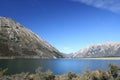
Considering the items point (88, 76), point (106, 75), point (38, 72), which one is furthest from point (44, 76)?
point (106, 75)

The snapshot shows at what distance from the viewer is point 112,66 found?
81625 mm

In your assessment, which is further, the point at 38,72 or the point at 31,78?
the point at 31,78

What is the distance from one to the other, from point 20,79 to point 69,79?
16.0 meters

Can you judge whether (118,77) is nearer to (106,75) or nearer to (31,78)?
(106,75)

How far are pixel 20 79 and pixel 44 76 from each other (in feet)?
29.6

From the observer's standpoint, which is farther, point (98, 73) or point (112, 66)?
point (112, 66)

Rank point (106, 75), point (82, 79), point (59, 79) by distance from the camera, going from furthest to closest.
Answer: point (59, 79) < point (106, 75) < point (82, 79)

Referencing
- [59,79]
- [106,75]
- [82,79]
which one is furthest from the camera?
[59,79]

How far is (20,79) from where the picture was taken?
7875 cm

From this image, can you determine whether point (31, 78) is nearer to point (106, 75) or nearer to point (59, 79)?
point (59, 79)

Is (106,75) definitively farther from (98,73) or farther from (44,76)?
(44,76)

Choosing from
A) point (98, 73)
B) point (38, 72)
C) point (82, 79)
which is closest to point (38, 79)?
point (38, 72)

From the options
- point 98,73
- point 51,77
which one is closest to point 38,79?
point 51,77

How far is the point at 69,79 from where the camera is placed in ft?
257
